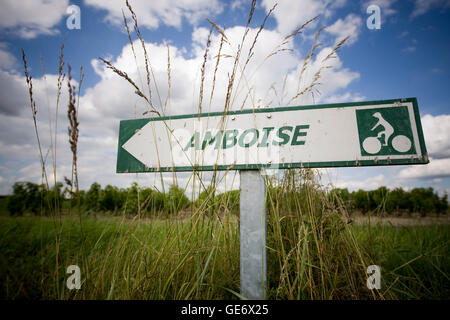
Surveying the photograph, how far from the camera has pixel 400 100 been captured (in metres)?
1.09

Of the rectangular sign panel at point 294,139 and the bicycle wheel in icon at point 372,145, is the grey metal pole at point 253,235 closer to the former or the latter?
the rectangular sign panel at point 294,139

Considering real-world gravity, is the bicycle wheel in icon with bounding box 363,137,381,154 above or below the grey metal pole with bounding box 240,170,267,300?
above

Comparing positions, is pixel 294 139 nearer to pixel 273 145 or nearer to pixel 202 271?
pixel 273 145

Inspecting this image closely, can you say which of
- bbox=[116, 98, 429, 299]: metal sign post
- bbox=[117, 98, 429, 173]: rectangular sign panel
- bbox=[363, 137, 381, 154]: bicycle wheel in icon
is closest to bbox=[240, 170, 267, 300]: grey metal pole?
bbox=[116, 98, 429, 299]: metal sign post

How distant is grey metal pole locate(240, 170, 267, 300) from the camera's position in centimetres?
96

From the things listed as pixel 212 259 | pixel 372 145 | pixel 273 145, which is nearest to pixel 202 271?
pixel 212 259

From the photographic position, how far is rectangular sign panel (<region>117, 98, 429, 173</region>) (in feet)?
3.43

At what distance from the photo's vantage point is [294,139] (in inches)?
43.8

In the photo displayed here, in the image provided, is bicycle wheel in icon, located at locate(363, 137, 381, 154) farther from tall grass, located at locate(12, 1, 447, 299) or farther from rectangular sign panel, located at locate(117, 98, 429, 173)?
tall grass, located at locate(12, 1, 447, 299)

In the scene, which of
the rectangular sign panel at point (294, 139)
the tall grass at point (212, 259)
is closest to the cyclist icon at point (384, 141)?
the rectangular sign panel at point (294, 139)

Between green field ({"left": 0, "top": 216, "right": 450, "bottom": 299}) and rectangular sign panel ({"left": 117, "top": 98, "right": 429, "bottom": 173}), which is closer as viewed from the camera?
green field ({"left": 0, "top": 216, "right": 450, "bottom": 299})

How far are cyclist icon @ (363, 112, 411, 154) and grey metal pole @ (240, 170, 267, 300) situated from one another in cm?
60

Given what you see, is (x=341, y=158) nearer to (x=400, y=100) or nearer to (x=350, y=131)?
(x=350, y=131)
